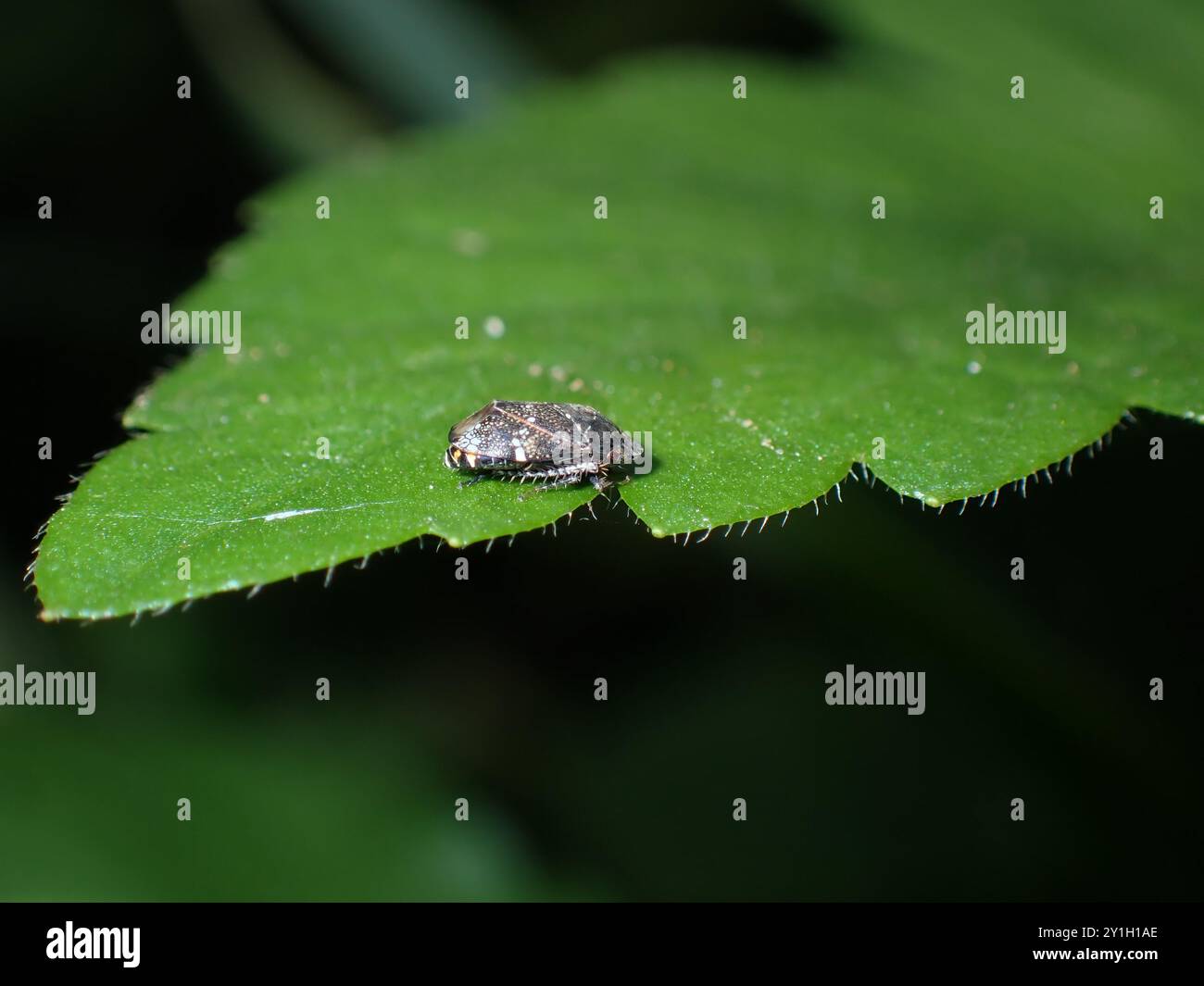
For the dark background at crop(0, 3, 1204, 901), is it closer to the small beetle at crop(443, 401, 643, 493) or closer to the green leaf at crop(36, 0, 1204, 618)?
the green leaf at crop(36, 0, 1204, 618)

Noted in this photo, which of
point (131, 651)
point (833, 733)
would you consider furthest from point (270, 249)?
point (833, 733)

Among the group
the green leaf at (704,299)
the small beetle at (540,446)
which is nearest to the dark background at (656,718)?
the green leaf at (704,299)

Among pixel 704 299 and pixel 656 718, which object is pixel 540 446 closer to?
pixel 704 299

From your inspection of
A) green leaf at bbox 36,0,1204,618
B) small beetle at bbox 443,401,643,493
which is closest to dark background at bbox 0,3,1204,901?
green leaf at bbox 36,0,1204,618

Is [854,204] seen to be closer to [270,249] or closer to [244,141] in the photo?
[270,249]

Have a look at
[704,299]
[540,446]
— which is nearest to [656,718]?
[704,299]
